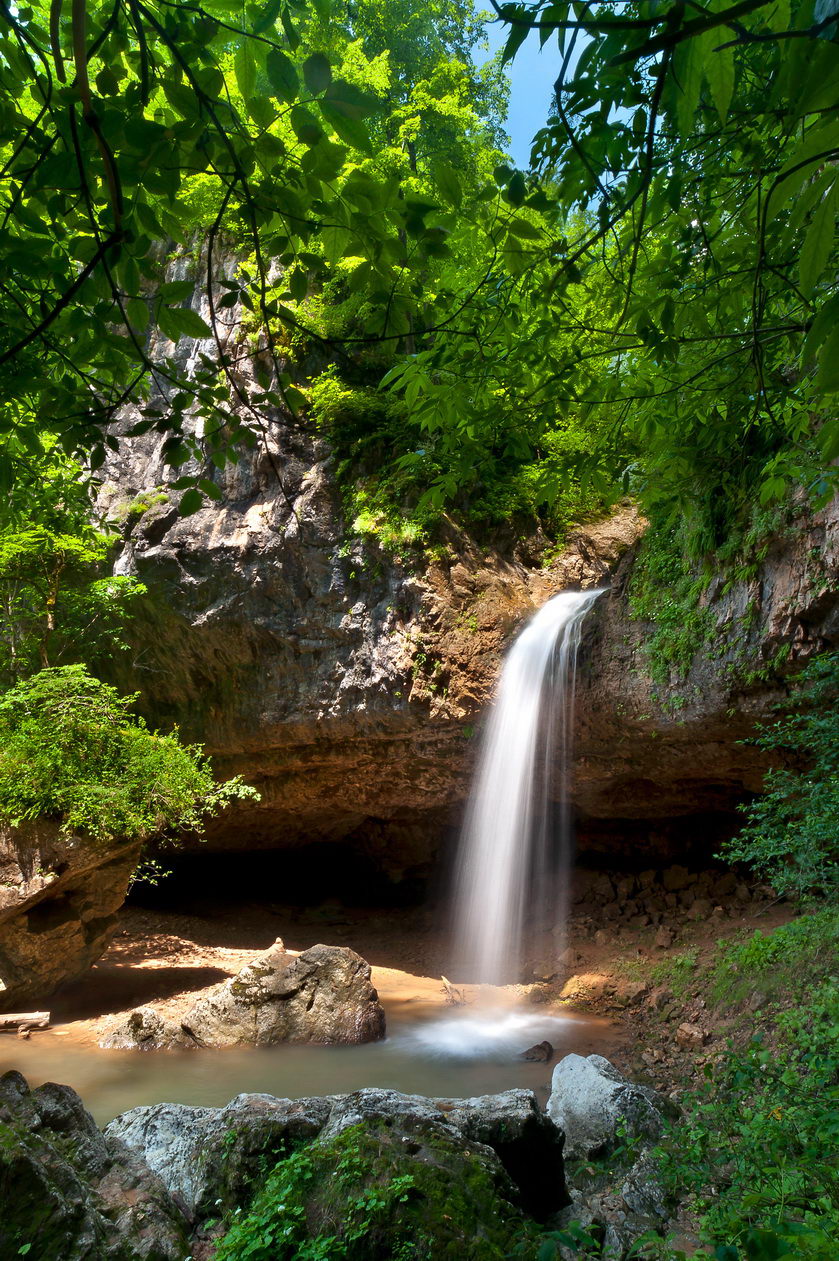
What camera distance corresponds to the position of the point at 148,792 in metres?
8.85

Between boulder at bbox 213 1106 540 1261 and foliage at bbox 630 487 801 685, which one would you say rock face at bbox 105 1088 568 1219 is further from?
foliage at bbox 630 487 801 685

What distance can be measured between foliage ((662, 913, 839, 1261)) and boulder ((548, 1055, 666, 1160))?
27 centimetres

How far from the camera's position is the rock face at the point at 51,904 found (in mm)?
8062

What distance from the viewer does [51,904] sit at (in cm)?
879

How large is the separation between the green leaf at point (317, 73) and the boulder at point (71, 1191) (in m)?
3.60

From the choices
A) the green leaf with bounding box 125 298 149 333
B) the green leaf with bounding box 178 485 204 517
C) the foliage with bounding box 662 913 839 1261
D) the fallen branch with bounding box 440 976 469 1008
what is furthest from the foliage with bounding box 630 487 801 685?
the green leaf with bounding box 125 298 149 333

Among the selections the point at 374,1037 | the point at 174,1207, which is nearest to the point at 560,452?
the point at 374,1037

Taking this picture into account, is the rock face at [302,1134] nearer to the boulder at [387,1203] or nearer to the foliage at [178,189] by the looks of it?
the boulder at [387,1203]

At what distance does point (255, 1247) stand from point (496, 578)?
26.4 feet

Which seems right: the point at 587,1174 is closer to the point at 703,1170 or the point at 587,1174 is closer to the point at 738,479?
the point at 703,1170

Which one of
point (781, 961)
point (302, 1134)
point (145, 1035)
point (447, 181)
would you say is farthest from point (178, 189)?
point (145, 1035)

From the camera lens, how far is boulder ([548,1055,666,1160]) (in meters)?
5.03

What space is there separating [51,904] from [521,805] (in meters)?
5.74

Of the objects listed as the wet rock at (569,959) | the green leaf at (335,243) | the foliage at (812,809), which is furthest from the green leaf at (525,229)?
the wet rock at (569,959)
